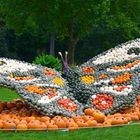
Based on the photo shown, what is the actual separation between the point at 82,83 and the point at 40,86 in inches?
48.2

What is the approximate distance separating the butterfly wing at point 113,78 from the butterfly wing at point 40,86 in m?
0.51

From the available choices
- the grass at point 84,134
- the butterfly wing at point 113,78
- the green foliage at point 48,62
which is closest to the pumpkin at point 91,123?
the grass at point 84,134

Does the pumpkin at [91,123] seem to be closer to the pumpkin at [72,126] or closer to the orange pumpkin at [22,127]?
the pumpkin at [72,126]

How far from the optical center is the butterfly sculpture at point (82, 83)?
11281 millimetres

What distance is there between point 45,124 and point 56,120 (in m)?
0.31

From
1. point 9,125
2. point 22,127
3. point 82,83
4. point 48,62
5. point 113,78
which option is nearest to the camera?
point 22,127

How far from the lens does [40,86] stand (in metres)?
11.8

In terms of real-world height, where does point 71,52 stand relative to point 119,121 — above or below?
above

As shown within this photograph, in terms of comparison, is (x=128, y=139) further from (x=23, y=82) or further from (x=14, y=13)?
(x=14, y=13)

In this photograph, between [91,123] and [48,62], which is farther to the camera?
[48,62]

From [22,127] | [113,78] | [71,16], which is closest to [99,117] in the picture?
[22,127]

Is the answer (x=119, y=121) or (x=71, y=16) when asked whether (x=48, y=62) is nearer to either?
(x=71, y=16)

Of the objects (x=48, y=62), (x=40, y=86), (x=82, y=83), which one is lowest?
(x=40, y=86)

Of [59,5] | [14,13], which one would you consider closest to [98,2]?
[59,5]
